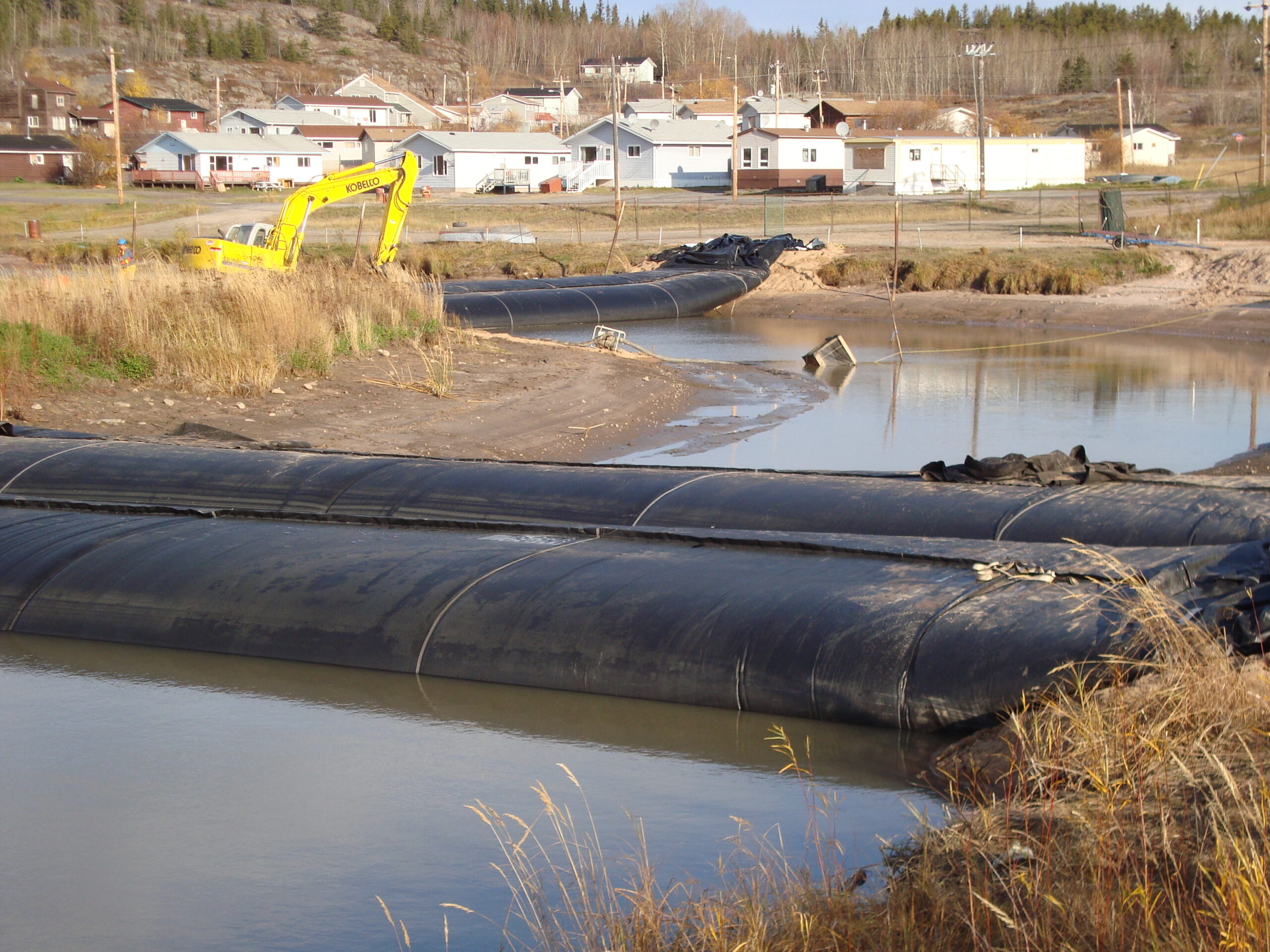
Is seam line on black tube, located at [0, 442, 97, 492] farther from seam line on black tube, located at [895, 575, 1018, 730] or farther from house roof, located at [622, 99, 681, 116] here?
house roof, located at [622, 99, 681, 116]

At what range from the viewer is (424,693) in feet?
22.6

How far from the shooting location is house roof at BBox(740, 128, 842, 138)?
201ft

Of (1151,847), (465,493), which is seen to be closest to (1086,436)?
(465,493)

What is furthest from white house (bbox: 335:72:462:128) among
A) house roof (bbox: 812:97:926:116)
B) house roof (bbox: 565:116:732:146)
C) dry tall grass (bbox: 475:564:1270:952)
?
dry tall grass (bbox: 475:564:1270:952)

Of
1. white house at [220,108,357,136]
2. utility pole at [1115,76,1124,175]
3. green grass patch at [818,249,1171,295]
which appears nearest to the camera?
green grass patch at [818,249,1171,295]

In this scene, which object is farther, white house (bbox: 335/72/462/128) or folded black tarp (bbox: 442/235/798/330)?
white house (bbox: 335/72/462/128)

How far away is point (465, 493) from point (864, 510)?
278 cm

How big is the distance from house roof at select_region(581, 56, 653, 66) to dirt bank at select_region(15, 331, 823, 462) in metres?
140

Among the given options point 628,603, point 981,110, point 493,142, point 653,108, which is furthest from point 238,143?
point 628,603

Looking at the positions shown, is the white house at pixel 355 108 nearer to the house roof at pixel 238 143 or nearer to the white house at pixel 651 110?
the white house at pixel 651 110

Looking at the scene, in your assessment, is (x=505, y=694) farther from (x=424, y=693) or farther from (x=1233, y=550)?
(x=1233, y=550)

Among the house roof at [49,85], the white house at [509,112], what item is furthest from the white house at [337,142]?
the house roof at [49,85]

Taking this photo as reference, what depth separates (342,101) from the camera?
10438cm

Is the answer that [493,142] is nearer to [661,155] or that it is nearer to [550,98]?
[661,155]
